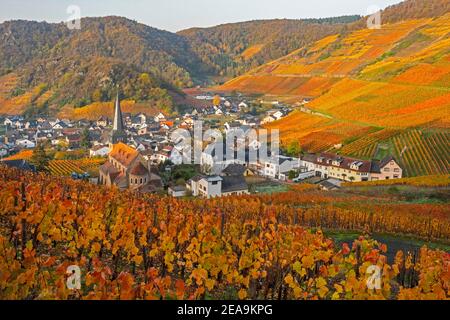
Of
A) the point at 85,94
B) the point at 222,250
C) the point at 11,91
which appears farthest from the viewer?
the point at 11,91

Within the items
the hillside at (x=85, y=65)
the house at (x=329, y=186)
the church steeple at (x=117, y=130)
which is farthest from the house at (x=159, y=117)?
the house at (x=329, y=186)

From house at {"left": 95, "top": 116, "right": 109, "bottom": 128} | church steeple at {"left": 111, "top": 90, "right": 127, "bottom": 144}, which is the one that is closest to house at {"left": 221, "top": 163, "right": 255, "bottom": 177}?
church steeple at {"left": 111, "top": 90, "right": 127, "bottom": 144}

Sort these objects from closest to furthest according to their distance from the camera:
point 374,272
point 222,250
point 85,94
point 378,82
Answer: point 374,272, point 222,250, point 378,82, point 85,94

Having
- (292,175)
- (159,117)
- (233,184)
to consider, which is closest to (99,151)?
(292,175)

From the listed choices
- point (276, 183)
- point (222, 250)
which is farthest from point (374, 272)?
point (276, 183)

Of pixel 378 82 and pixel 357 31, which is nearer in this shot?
pixel 378 82

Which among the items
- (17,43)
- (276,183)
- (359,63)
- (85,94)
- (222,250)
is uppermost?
(17,43)

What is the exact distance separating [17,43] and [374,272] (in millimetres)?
170354

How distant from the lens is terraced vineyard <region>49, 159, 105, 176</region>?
148ft

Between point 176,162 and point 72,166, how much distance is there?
1086 cm

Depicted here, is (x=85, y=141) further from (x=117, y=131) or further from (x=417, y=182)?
(x=417, y=182)

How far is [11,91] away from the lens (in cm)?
10950

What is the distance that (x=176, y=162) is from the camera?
1953 inches
